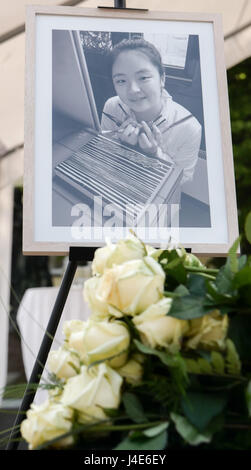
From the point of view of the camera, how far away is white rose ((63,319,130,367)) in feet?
1.35

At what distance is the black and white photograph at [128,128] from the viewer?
103 centimetres

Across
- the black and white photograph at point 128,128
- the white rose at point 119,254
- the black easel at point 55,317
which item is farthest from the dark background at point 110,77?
the white rose at point 119,254

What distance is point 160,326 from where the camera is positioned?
0.41 meters

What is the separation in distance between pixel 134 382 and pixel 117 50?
88 cm

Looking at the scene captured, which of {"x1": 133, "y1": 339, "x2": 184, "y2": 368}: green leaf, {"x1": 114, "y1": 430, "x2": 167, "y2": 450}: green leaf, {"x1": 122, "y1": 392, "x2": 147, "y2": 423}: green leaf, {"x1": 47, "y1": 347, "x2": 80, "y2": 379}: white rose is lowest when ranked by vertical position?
{"x1": 114, "y1": 430, "x2": 167, "y2": 450}: green leaf

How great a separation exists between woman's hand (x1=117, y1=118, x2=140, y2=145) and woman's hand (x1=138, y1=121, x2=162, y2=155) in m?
0.01

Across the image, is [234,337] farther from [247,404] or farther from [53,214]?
[53,214]

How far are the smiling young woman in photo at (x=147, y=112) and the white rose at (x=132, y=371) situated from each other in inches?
26.9

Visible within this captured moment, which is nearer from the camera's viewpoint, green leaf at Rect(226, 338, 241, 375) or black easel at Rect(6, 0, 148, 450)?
green leaf at Rect(226, 338, 241, 375)

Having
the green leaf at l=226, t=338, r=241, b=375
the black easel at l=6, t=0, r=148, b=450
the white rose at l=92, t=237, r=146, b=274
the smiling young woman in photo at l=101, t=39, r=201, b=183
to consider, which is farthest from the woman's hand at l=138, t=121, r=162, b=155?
the green leaf at l=226, t=338, r=241, b=375

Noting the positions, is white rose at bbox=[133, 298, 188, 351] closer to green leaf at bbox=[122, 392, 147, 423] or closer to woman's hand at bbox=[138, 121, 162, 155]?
green leaf at bbox=[122, 392, 147, 423]

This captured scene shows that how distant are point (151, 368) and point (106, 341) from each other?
0.04 m

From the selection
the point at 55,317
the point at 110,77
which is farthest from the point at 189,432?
the point at 110,77
